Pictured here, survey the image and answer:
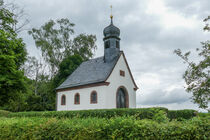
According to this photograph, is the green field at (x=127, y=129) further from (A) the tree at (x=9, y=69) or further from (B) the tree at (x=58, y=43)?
(B) the tree at (x=58, y=43)

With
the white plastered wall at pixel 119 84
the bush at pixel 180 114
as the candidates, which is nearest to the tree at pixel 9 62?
the white plastered wall at pixel 119 84

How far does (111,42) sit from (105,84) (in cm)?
622

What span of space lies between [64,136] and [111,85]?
654 inches

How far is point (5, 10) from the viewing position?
1786 centimetres

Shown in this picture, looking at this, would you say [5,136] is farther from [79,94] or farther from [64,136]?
[79,94]

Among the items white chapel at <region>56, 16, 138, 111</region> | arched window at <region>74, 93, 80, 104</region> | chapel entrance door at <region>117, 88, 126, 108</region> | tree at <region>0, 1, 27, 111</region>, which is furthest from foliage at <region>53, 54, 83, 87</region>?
tree at <region>0, 1, 27, 111</region>

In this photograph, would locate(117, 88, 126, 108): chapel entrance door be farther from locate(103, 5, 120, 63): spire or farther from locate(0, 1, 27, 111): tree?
locate(0, 1, 27, 111): tree

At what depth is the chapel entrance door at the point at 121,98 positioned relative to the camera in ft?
74.9

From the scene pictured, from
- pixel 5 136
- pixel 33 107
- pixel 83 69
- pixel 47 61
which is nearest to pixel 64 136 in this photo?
pixel 5 136

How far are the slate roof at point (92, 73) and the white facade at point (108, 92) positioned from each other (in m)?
0.66

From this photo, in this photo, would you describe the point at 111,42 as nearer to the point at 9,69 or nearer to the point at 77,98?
the point at 77,98

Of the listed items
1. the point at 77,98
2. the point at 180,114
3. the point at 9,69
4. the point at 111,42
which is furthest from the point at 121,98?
the point at 9,69

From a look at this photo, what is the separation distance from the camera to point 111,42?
24.3 metres

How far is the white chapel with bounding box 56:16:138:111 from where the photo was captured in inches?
843
